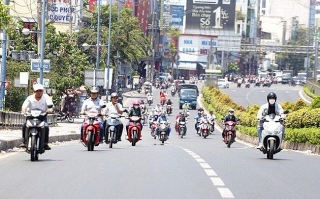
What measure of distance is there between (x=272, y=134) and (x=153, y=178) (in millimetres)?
7697

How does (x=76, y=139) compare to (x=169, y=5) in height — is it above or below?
below

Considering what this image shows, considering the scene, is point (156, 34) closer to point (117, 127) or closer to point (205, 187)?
point (117, 127)

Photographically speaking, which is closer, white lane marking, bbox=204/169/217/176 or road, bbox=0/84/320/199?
road, bbox=0/84/320/199

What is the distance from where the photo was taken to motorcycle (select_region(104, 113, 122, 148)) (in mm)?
27156

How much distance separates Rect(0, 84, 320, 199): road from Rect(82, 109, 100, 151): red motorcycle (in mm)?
3466

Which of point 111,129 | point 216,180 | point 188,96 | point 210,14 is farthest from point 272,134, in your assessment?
point 210,14

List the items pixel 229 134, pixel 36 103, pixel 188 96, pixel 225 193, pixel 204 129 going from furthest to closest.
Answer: pixel 188 96 → pixel 204 129 → pixel 229 134 → pixel 36 103 → pixel 225 193

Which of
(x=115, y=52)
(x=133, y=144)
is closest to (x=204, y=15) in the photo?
(x=115, y=52)

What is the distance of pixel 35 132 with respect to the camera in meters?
18.4

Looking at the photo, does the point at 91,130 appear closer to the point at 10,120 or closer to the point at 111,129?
the point at 111,129

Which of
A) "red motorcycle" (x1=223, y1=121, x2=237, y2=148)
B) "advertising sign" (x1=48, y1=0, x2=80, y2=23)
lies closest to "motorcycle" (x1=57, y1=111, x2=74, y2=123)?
"advertising sign" (x1=48, y1=0, x2=80, y2=23)

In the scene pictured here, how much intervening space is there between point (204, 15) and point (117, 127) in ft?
411

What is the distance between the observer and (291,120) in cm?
3516

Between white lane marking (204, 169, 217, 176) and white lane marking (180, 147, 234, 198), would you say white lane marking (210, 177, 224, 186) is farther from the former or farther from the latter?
white lane marking (204, 169, 217, 176)
